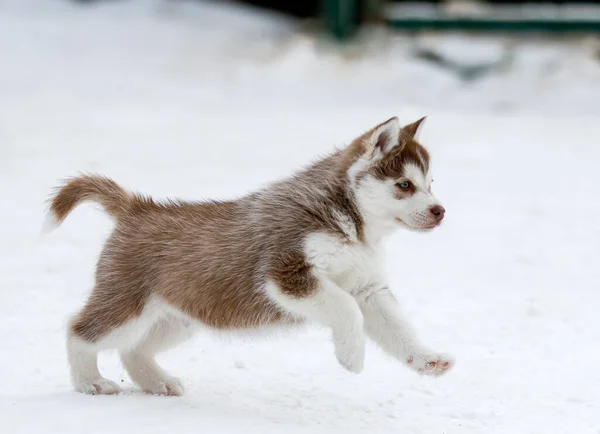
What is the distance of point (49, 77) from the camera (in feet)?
38.7

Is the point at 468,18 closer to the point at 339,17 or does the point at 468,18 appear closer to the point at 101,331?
the point at 339,17

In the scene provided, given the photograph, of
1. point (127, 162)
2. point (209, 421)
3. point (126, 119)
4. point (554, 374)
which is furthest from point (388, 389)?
point (126, 119)

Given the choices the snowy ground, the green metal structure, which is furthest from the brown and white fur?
the green metal structure

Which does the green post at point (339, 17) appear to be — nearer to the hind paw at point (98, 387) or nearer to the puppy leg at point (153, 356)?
the puppy leg at point (153, 356)

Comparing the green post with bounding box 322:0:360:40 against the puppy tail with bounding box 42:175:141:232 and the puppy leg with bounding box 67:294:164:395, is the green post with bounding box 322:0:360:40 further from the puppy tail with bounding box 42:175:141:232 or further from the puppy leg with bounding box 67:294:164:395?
the puppy leg with bounding box 67:294:164:395

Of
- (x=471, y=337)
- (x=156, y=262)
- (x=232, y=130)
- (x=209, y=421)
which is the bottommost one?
(x=232, y=130)

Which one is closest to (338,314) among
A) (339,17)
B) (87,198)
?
(87,198)

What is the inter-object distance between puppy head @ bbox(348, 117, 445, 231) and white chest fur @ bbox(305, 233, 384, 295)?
0.15 m

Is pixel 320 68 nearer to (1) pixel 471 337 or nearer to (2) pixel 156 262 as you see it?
(1) pixel 471 337

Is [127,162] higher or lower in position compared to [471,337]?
lower

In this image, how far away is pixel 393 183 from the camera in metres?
4.25

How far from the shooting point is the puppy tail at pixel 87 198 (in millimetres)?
4715

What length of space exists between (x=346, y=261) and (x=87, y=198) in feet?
4.34

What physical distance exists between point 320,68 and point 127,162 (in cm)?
334
